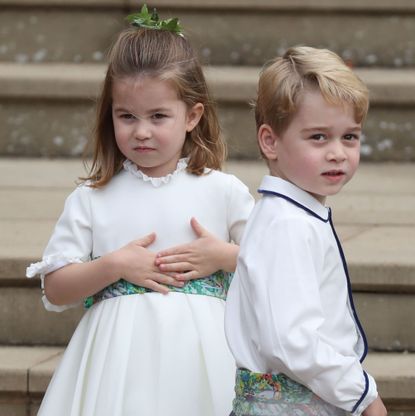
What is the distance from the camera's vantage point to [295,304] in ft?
7.02

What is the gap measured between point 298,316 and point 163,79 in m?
0.76

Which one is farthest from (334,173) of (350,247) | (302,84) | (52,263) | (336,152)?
(350,247)

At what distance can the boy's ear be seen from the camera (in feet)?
7.55

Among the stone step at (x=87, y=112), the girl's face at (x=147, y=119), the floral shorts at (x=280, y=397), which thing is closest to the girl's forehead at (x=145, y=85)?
the girl's face at (x=147, y=119)

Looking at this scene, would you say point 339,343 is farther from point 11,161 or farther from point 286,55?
point 11,161

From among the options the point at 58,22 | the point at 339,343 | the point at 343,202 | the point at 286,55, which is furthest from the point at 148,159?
the point at 58,22

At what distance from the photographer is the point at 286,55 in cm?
232

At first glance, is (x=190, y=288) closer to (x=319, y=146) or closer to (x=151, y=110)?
(x=151, y=110)

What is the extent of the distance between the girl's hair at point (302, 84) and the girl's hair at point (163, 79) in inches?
16.5

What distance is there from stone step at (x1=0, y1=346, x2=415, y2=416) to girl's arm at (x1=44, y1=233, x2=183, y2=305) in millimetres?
514

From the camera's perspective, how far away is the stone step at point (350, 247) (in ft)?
10.8

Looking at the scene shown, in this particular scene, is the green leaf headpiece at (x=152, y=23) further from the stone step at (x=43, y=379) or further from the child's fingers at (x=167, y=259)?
the stone step at (x=43, y=379)

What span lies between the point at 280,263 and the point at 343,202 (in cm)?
177

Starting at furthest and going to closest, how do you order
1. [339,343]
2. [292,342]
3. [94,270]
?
[94,270], [339,343], [292,342]
